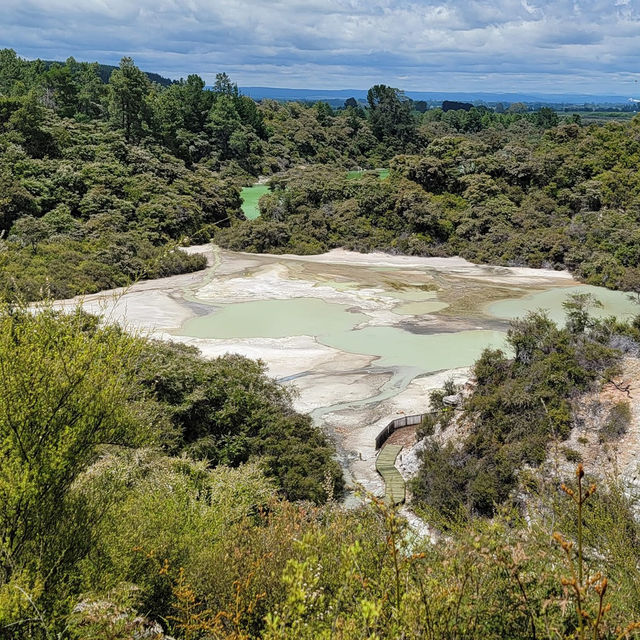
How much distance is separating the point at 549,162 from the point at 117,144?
90.9ft

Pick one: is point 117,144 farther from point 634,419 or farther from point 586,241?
point 634,419

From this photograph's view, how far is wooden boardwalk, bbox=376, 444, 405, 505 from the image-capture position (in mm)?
12403

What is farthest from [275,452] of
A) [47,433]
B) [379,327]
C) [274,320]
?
[274,320]

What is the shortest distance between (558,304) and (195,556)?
22.7 m

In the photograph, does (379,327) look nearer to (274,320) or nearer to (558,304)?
(274,320)

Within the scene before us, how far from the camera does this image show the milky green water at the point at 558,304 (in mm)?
24062

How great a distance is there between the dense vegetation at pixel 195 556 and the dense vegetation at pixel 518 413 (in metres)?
3.83

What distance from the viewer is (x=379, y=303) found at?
25.8 m

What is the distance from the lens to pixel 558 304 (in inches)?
1016

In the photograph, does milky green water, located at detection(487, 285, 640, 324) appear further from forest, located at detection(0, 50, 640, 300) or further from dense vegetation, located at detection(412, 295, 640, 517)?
dense vegetation, located at detection(412, 295, 640, 517)

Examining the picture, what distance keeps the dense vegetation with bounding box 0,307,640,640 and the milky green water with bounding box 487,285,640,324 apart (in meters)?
17.2

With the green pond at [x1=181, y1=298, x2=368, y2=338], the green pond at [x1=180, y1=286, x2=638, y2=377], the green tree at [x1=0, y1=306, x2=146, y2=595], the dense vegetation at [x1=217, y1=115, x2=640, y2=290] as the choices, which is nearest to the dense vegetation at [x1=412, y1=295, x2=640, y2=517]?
the green pond at [x1=180, y1=286, x2=638, y2=377]

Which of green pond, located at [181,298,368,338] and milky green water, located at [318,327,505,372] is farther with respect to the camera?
green pond, located at [181,298,368,338]

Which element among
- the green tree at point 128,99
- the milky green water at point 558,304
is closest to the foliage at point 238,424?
the milky green water at point 558,304
